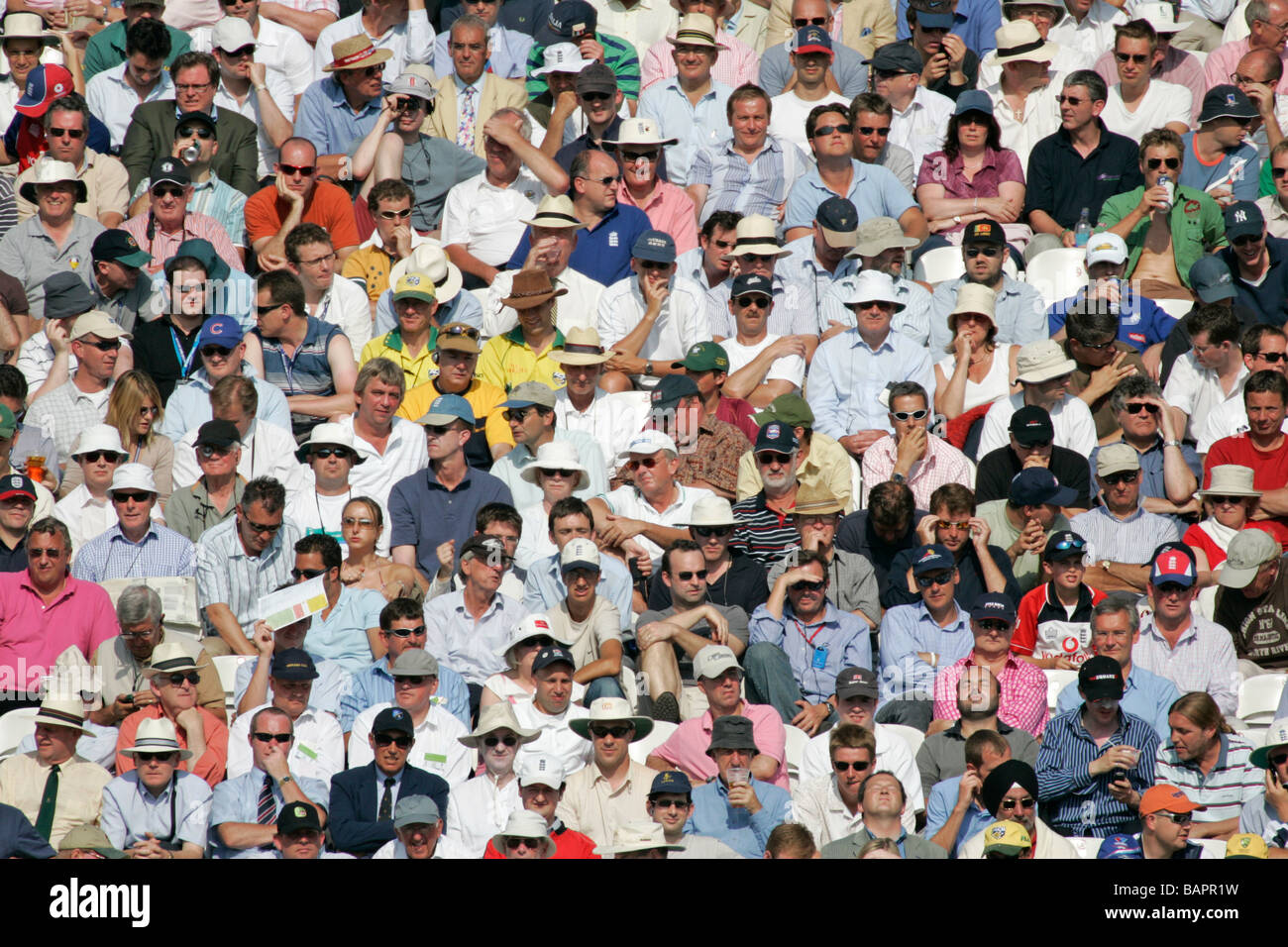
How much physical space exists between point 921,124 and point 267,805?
7439mm

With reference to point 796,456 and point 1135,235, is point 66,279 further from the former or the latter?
point 1135,235

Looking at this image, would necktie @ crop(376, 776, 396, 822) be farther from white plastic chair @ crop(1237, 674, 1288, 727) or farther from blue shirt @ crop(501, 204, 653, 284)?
blue shirt @ crop(501, 204, 653, 284)

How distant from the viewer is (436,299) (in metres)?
14.9

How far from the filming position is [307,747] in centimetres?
1201

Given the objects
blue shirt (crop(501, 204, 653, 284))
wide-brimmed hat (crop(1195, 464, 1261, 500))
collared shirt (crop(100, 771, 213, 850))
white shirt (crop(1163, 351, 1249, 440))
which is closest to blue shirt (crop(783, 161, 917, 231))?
blue shirt (crop(501, 204, 653, 284))

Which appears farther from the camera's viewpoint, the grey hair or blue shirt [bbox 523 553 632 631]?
blue shirt [bbox 523 553 632 631]

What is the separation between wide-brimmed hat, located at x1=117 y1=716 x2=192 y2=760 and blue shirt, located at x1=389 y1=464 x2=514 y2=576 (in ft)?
7.01

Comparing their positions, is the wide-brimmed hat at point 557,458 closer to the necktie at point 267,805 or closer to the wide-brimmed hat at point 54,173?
the necktie at point 267,805

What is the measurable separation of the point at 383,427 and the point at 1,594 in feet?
8.19

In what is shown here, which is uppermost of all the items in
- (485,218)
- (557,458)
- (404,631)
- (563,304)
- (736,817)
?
(485,218)

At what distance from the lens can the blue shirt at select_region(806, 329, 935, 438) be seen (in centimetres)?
1455

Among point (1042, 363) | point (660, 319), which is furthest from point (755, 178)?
Result: point (1042, 363)

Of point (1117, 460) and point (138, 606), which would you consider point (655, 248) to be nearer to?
point (1117, 460)
